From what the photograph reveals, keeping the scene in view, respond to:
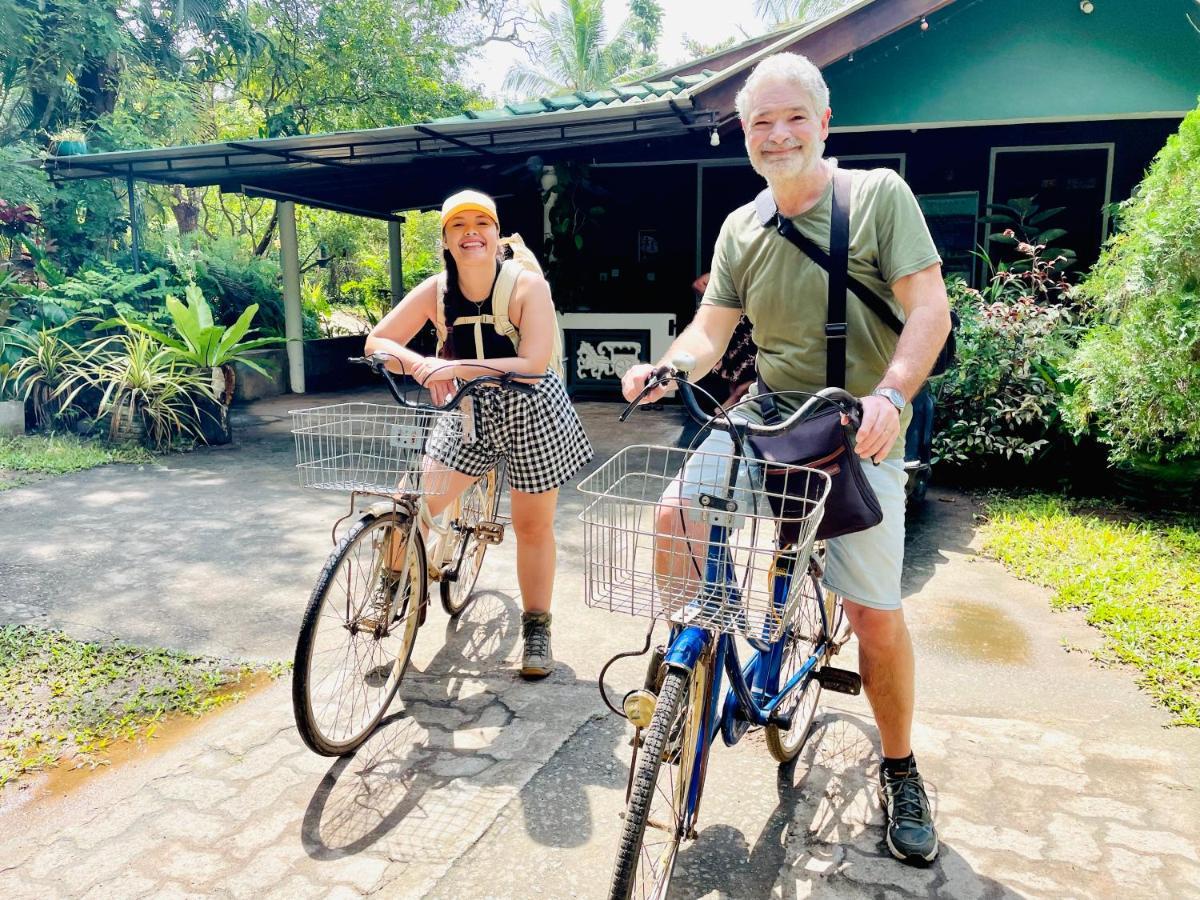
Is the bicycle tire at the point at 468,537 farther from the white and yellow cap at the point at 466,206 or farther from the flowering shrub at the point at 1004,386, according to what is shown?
the flowering shrub at the point at 1004,386

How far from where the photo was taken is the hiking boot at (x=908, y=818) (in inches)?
86.7

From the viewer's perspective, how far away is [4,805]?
2465 millimetres

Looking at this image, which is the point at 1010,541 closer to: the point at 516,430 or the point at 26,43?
the point at 516,430

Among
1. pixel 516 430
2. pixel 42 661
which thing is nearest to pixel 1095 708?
pixel 516 430

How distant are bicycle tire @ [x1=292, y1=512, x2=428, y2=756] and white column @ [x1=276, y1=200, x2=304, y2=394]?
866 centimetres

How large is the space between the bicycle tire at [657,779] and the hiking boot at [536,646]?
3.68 feet

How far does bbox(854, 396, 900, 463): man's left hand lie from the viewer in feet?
5.82

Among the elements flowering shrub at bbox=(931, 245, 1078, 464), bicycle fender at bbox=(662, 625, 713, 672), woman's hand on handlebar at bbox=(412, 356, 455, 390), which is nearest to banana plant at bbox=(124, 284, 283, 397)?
woman's hand on handlebar at bbox=(412, 356, 455, 390)

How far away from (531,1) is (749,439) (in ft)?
84.5

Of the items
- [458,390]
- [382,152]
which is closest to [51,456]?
[382,152]

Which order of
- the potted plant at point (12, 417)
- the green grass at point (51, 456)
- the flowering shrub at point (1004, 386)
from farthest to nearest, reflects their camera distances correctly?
the potted plant at point (12, 417), the green grass at point (51, 456), the flowering shrub at point (1004, 386)

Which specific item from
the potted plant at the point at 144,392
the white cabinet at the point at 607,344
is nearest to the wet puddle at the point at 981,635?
the white cabinet at the point at 607,344

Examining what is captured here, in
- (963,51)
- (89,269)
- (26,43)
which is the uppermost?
(26,43)

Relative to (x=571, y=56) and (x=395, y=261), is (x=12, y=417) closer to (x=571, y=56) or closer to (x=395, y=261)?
(x=395, y=261)
